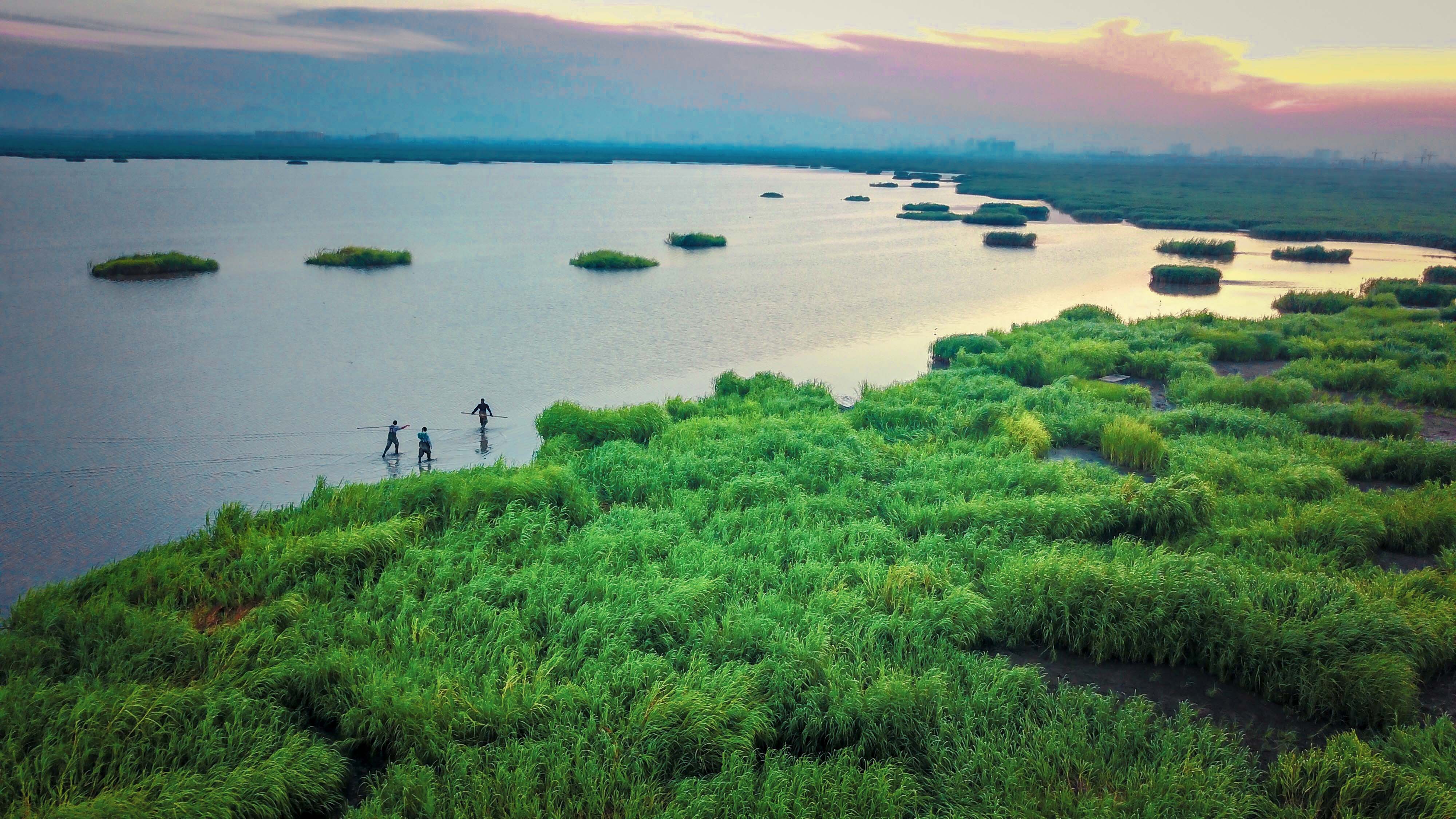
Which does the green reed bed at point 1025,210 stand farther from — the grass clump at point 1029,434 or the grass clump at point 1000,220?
the grass clump at point 1029,434

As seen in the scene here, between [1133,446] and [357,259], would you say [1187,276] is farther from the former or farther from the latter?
[357,259]

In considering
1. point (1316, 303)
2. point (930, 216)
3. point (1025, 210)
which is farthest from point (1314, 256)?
point (930, 216)

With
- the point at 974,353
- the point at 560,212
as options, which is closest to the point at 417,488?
the point at 974,353

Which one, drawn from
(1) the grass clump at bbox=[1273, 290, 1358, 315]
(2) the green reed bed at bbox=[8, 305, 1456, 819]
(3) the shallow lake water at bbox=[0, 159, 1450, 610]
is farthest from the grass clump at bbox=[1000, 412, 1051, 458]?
(1) the grass clump at bbox=[1273, 290, 1358, 315]

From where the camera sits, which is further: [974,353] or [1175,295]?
[1175,295]

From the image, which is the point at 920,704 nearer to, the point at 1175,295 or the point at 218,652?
the point at 218,652

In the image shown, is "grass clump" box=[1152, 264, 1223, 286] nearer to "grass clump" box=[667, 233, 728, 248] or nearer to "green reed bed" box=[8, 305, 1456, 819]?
"grass clump" box=[667, 233, 728, 248]

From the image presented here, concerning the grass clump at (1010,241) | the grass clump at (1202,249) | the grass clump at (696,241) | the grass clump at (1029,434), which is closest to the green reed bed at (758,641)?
the grass clump at (1029,434)
